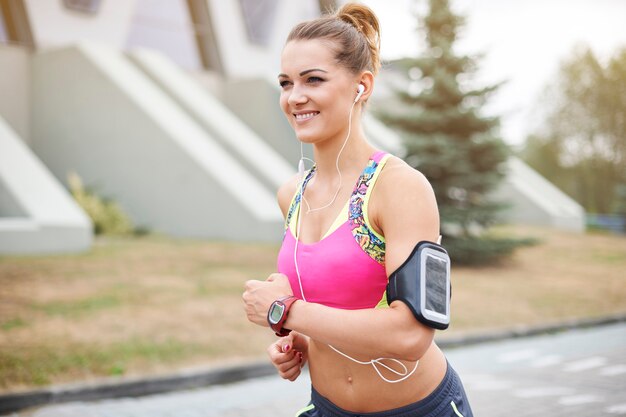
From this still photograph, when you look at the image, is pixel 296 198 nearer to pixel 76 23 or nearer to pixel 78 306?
pixel 78 306

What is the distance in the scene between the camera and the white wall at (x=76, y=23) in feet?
59.3

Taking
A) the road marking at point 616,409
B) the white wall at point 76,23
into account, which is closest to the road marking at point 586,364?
the road marking at point 616,409

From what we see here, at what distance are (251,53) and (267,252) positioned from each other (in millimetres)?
12836

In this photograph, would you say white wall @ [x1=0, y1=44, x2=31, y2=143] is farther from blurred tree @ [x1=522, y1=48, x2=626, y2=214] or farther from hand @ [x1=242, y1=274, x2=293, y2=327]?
blurred tree @ [x1=522, y1=48, x2=626, y2=214]

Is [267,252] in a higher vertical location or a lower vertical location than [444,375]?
lower

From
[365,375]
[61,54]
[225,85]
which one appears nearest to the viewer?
[365,375]

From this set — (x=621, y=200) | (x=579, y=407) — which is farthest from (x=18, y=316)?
(x=621, y=200)

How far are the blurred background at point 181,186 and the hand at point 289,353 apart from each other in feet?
14.4

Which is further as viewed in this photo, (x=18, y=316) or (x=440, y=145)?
(x=440, y=145)

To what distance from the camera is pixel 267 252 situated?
43.3ft

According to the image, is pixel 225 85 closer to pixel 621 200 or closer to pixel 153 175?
pixel 153 175

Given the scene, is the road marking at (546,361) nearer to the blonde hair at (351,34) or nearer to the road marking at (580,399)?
the road marking at (580,399)

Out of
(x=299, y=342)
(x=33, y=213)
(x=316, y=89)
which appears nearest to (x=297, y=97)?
(x=316, y=89)

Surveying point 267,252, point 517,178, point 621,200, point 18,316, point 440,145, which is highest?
point 18,316
